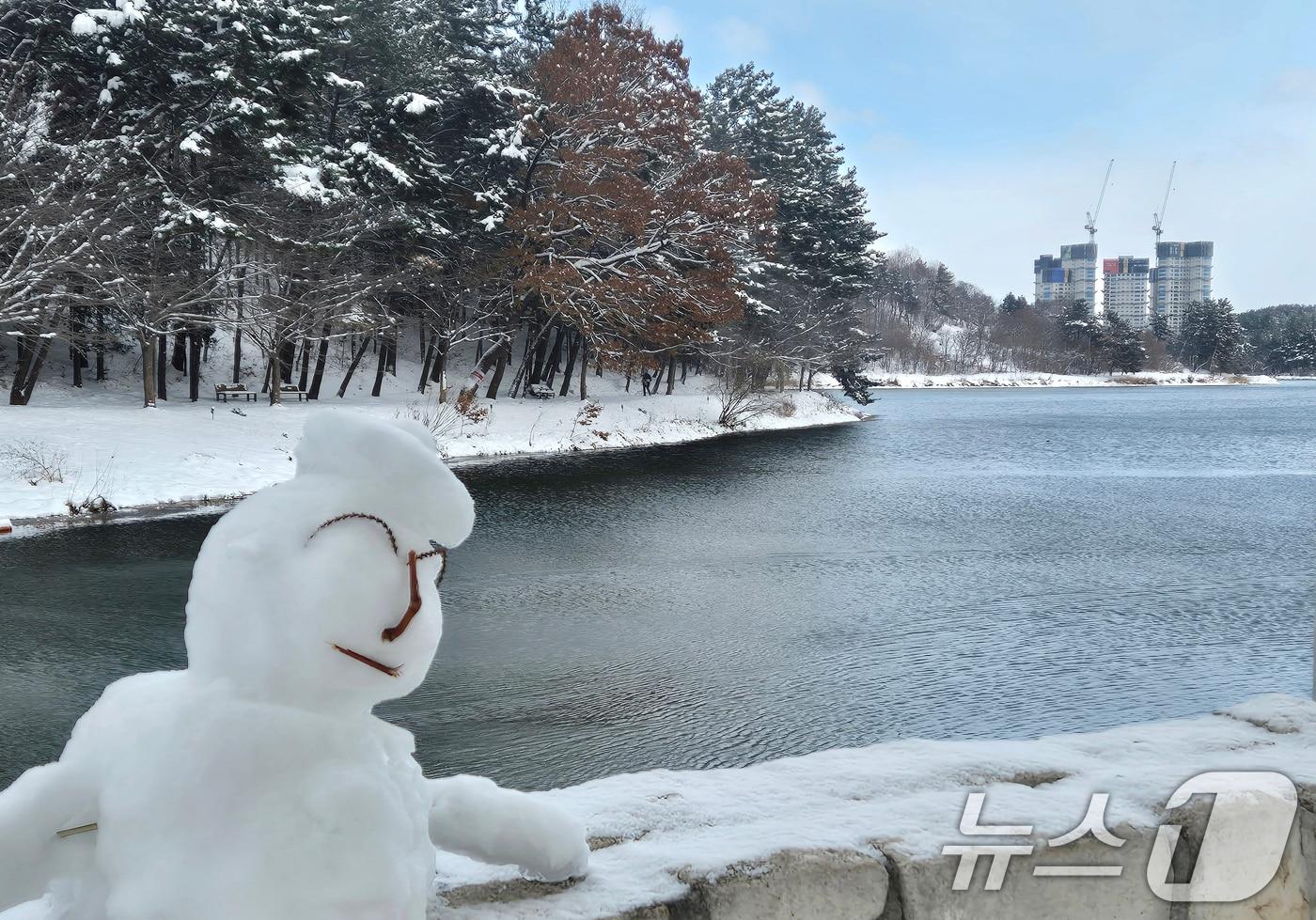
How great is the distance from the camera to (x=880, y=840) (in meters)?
2.29

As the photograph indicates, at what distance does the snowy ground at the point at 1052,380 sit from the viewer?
76.6 meters

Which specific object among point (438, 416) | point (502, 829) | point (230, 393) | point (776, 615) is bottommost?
point (776, 615)

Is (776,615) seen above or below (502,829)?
below

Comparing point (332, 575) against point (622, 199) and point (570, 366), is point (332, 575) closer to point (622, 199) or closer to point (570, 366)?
point (622, 199)

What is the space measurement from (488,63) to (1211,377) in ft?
237

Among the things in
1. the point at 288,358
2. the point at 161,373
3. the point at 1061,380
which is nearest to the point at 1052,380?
the point at 1061,380

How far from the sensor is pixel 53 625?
A: 8.37 m

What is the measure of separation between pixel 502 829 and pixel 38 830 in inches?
32.3

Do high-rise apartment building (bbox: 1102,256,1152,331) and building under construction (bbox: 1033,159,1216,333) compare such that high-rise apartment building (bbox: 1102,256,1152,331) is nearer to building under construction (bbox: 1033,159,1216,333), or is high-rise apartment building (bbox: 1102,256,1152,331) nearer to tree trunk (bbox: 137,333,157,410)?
building under construction (bbox: 1033,159,1216,333)

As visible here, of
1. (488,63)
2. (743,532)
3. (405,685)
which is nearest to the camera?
(405,685)

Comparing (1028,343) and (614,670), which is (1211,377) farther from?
(614,670)

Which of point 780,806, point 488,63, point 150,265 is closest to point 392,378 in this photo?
point 488,63

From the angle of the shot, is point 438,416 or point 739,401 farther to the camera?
point 739,401

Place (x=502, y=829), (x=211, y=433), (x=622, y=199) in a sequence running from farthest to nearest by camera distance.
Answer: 1. (x=622, y=199)
2. (x=211, y=433)
3. (x=502, y=829)
